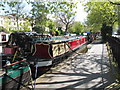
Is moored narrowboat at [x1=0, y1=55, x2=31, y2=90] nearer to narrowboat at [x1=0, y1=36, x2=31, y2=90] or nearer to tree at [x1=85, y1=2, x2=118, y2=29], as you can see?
narrowboat at [x1=0, y1=36, x2=31, y2=90]

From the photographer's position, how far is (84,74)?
612 centimetres

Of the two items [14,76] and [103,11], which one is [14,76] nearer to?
[14,76]

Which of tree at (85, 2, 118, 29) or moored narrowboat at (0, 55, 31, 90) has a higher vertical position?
tree at (85, 2, 118, 29)

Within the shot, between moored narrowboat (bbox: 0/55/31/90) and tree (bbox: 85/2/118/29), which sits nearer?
moored narrowboat (bbox: 0/55/31/90)

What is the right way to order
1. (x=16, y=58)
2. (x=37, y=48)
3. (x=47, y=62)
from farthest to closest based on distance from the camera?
(x=37, y=48)
(x=47, y=62)
(x=16, y=58)

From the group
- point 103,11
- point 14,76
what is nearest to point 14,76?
point 14,76

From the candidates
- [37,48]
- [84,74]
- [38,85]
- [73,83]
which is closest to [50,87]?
[38,85]

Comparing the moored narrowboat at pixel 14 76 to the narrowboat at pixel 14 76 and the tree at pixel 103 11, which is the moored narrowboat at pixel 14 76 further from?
the tree at pixel 103 11

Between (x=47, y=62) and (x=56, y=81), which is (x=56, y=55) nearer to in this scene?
(x=47, y=62)

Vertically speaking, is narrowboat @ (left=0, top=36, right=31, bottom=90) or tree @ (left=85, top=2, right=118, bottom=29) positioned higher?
tree @ (left=85, top=2, right=118, bottom=29)

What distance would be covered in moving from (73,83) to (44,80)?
1288mm

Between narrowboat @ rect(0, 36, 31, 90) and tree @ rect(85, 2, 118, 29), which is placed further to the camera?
tree @ rect(85, 2, 118, 29)

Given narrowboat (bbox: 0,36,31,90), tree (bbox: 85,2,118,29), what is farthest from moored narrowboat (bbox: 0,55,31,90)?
tree (bbox: 85,2,118,29)

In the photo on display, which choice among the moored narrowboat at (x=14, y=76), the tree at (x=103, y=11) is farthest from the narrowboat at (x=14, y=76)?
the tree at (x=103, y=11)
